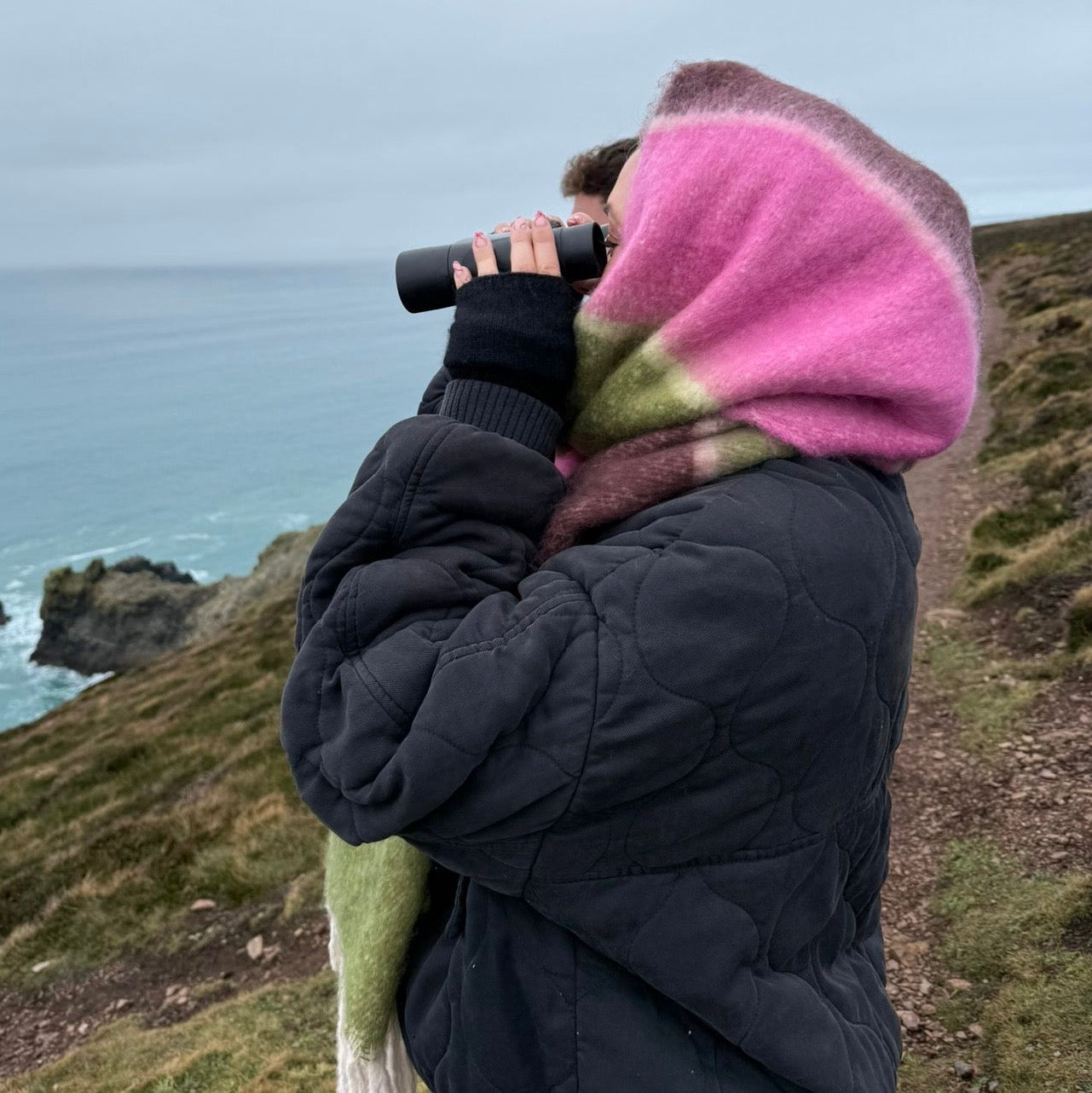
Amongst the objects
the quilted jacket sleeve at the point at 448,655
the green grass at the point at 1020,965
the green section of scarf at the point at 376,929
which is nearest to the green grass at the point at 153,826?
the green grass at the point at 1020,965

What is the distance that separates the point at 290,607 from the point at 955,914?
74.7 feet

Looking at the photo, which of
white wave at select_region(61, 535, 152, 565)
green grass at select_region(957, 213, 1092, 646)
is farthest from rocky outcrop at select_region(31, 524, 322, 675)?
white wave at select_region(61, 535, 152, 565)

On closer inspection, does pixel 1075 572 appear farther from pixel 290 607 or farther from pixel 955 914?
pixel 290 607

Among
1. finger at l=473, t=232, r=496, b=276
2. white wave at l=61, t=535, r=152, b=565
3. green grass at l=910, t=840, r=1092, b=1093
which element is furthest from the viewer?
white wave at l=61, t=535, r=152, b=565

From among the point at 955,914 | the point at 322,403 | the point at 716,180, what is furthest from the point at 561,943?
the point at 322,403

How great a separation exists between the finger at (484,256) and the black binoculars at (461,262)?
10mm

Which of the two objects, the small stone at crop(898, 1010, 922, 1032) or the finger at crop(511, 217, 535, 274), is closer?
the finger at crop(511, 217, 535, 274)

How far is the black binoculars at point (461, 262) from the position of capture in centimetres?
172

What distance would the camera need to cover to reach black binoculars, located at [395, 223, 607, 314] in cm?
172

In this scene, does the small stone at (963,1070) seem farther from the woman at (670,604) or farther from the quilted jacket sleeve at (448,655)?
the quilted jacket sleeve at (448,655)

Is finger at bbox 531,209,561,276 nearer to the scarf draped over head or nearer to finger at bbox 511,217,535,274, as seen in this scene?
finger at bbox 511,217,535,274

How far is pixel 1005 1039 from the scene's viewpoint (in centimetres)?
357

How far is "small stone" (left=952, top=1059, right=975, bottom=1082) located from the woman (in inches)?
94.7

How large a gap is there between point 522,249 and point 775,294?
51cm
